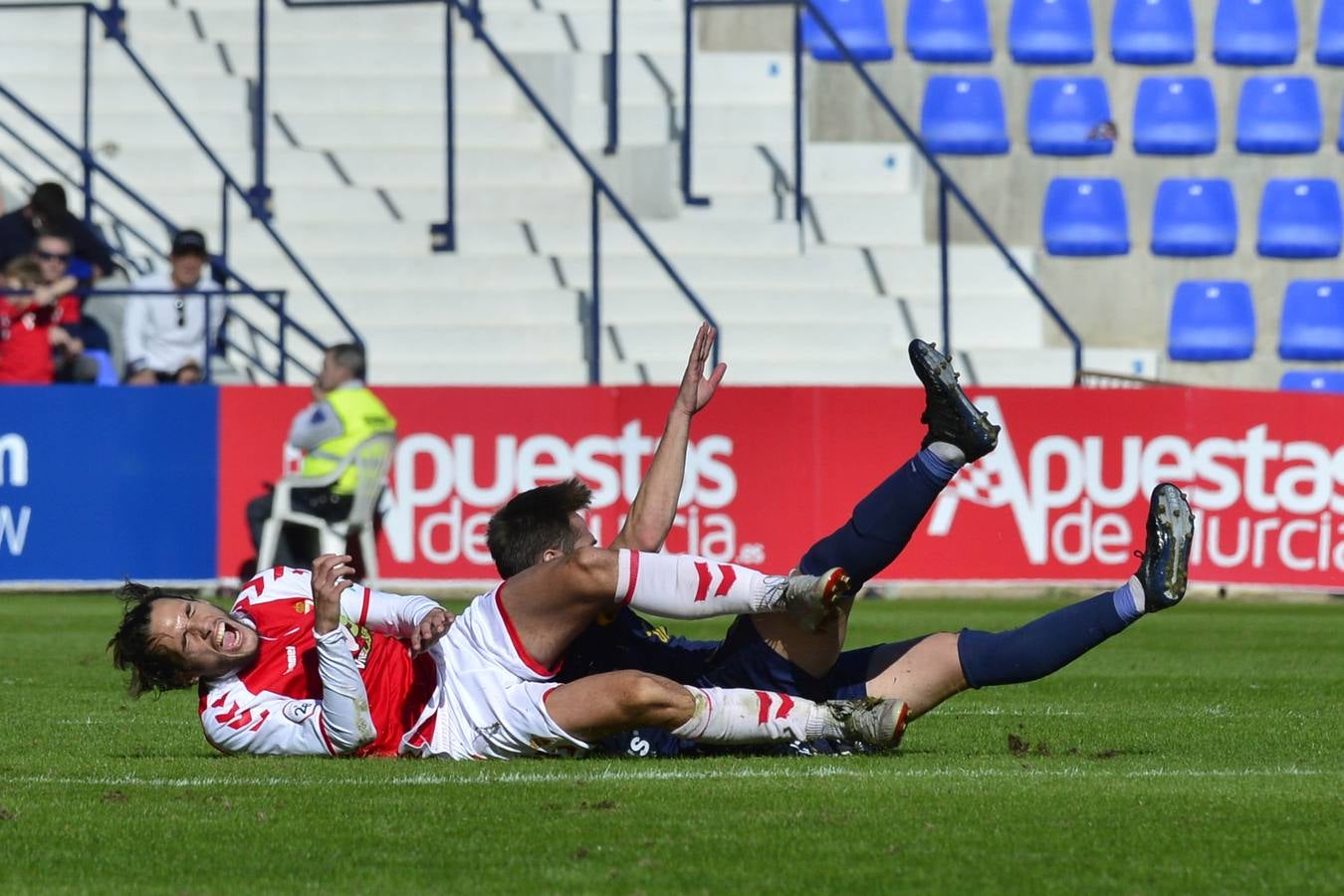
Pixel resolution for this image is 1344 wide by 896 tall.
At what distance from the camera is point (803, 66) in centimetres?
2250

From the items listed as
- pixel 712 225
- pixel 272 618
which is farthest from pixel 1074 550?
pixel 272 618

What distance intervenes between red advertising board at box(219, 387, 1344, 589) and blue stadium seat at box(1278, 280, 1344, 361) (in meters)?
6.02

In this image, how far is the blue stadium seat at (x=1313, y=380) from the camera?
21.3m

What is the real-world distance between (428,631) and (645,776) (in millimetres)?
759

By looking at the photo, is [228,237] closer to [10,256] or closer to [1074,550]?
[10,256]

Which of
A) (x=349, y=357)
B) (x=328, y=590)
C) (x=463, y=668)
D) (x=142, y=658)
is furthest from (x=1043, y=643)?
(x=349, y=357)

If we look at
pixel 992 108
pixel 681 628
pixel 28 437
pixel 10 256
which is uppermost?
pixel 992 108

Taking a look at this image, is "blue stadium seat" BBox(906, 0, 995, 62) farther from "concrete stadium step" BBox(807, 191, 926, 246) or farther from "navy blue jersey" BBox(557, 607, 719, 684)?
"navy blue jersey" BBox(557, 607, 719, 684)

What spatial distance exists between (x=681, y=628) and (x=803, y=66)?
1025 centimetres

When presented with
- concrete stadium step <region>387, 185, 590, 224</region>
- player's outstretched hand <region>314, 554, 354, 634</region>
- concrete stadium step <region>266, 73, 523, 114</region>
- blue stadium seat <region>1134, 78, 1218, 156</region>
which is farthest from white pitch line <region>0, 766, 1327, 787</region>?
blue stadium seat <region>1134, 78, 1218, 156</region>

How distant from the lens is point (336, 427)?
15.1 meters

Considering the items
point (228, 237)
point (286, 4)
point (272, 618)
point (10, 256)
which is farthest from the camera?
point (286, 4)

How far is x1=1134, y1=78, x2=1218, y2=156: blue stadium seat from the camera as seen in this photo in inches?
894

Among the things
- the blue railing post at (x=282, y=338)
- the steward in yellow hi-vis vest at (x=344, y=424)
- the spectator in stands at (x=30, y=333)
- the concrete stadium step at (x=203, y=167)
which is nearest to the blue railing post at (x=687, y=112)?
the concrete stadium step at (x=203, y=167)
